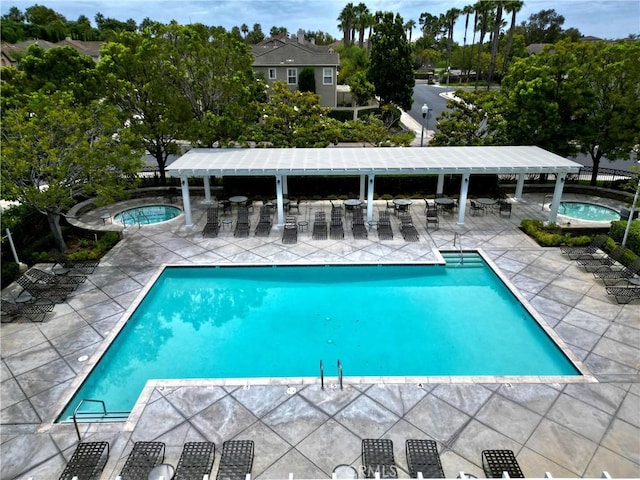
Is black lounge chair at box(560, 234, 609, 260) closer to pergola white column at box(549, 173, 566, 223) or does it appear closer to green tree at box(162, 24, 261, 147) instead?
pergola white column at box(549, 173, 566, 223)

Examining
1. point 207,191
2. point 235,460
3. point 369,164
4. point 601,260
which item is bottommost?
point 235,460

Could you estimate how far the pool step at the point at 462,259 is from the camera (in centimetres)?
1664

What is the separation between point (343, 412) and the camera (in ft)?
30.6

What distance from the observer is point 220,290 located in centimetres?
1539

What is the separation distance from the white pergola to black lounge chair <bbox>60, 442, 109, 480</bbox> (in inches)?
473

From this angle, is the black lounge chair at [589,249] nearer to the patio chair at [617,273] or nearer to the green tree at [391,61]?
the patio chair at [617,273]

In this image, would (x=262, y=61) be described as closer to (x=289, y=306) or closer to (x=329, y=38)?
(x=289, y=306)

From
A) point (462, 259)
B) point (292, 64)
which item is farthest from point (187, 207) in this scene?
point (292, 64)

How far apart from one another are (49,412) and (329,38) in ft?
449

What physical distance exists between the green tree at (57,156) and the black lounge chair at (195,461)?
10.9 meters

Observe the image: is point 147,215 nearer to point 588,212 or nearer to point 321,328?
point 321,328

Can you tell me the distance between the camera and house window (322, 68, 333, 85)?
45.6 m

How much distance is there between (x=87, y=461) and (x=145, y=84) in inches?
709

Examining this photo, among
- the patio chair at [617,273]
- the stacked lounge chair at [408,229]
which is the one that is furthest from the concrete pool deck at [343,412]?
the stacked lounge chair at [408,229]
